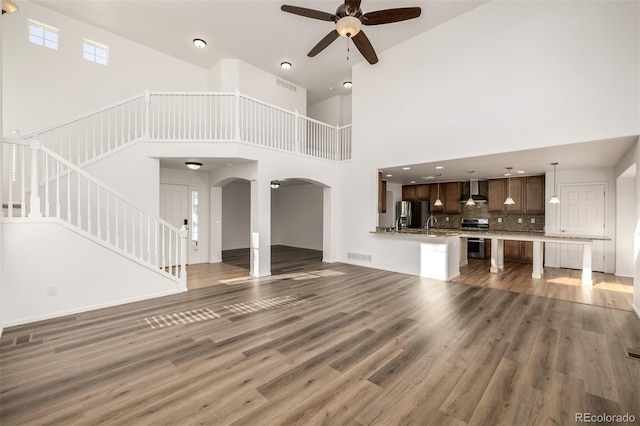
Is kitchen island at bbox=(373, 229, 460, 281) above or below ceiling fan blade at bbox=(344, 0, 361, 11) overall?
below

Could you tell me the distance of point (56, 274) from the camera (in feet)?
11.6

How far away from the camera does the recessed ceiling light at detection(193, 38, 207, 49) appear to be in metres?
6.32

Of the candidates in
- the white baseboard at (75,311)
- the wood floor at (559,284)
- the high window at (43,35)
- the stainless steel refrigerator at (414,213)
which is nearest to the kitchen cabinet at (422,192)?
the stainless steel refrigerator at (414,213)

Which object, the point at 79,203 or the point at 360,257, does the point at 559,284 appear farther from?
the point at 79,203

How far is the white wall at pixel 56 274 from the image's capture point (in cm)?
326

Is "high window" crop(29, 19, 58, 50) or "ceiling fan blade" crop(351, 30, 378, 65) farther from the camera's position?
"high window" crop(29, 19, 58, 50)

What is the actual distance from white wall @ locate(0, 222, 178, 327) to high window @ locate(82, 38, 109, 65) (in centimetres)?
464

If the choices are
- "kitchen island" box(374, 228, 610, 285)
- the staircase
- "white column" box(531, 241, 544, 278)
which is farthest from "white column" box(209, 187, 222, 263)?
"white column" box(531, 241, 544, 278)

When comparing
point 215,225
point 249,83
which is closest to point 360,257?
point 215,225

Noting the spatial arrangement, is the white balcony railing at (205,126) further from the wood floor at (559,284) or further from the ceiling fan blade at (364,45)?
the wood floor at (559,284)

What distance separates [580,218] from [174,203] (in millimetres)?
10363

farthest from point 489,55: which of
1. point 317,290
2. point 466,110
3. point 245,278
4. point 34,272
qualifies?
point 34,272

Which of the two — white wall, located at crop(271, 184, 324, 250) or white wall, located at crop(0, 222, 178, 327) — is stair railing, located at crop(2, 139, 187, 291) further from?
white wall, located at crop(271, 184, 324, 250)

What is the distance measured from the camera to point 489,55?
4.88 m
